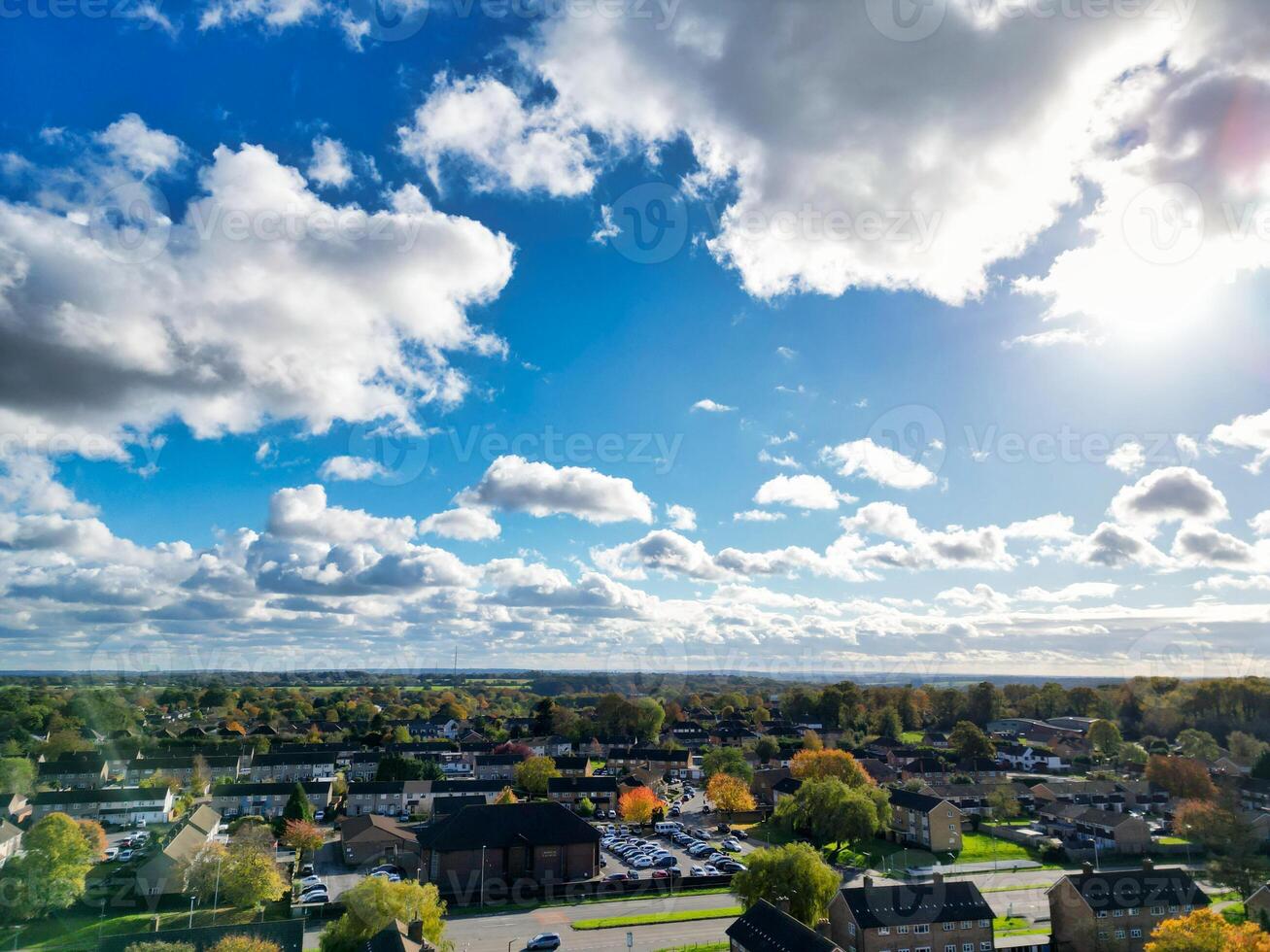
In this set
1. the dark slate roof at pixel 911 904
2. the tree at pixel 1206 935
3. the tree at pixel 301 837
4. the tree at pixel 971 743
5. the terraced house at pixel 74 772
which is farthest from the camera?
the tree at pixel 971 743

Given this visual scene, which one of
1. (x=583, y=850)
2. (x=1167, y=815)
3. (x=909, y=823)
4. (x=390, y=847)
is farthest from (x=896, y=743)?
(x=390, y=847)

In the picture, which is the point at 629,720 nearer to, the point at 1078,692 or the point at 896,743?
the point at 896,743

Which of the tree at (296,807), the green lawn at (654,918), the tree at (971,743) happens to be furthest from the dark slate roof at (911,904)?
the tree at (971,743)

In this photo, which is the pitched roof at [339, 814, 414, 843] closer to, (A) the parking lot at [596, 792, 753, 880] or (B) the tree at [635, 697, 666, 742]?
(A) the parking lot at [596, 792, 753, 880]

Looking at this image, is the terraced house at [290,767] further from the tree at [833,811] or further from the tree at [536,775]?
the tree at [833,811]

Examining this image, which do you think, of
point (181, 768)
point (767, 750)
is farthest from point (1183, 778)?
point (181, 768)

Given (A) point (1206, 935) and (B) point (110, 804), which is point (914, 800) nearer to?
(A) point (1206, 935)

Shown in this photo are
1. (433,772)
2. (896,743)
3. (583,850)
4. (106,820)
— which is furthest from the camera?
(896,743)

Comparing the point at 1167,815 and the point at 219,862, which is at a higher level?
the point at 219,862
